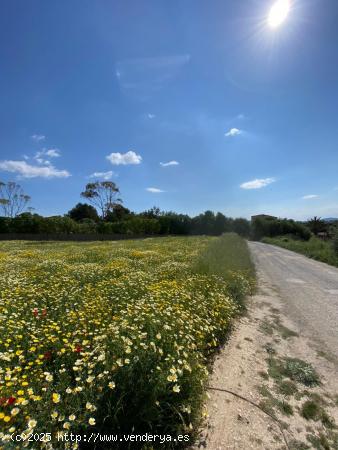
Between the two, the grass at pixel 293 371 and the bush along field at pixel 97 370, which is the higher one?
the bush along field at pixel 97 370

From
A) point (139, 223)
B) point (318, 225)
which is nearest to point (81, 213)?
point (139, 223)

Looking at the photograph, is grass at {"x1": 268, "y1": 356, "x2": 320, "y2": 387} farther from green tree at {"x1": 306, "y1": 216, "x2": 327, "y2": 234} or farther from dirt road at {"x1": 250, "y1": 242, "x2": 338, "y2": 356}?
green tree at {"x1": 306, "y1": 216, "x2": 327, "y2": 234}

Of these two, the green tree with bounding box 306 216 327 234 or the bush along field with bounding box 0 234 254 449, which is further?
the green tree with bounding box 306 216 327 234

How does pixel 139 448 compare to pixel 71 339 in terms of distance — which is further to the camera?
pixel 71 339

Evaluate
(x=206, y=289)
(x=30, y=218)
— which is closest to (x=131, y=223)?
(x=30, y=218)

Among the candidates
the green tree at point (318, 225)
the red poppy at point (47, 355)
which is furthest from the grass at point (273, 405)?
the green tree at point (318, 225)

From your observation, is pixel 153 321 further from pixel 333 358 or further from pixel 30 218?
pixel 30 218

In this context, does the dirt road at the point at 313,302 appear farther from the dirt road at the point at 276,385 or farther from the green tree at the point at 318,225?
the green tree at the point at 318,225

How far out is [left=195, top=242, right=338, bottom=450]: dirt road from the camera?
9.93 ft

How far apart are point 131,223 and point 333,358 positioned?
58258 millimetres

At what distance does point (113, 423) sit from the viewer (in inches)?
98.7

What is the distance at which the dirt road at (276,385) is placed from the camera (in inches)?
119

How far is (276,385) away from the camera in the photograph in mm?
4078

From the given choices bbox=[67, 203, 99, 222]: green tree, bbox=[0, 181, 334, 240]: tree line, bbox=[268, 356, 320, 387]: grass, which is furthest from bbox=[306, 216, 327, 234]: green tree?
bbox=[268, 356, 320, 387]: grass
